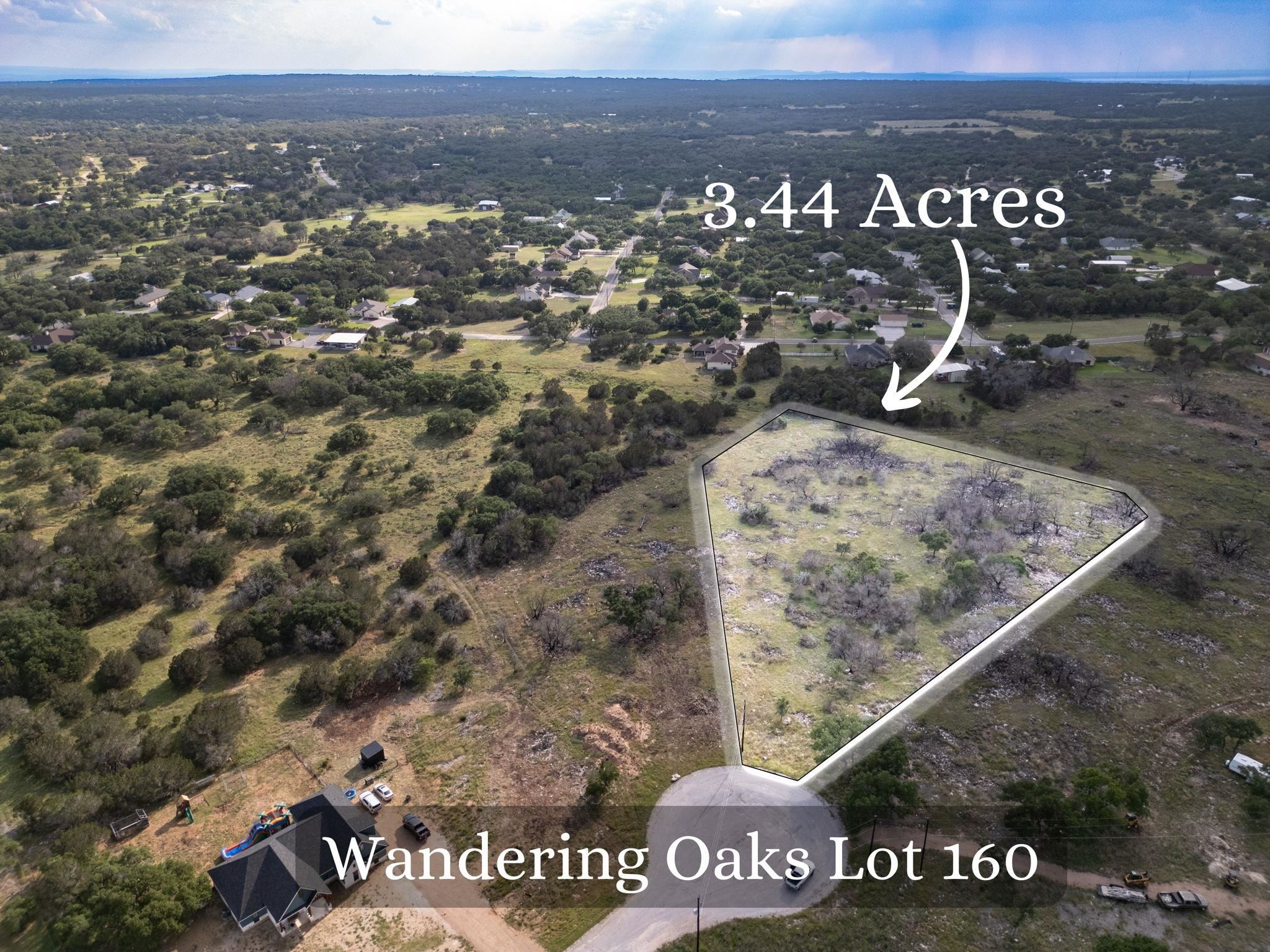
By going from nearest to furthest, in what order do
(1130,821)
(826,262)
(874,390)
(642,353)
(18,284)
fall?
(1130,821), (874,390), (642,353), (18,284), (826,262)

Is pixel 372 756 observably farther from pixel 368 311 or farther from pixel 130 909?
pixel 368 311

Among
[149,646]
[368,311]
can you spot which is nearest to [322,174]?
[368,311]

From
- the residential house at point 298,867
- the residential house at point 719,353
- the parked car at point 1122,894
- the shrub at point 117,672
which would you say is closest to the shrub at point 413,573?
the shrub at point 117,672

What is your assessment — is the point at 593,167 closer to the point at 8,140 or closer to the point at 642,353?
the point at 642,353

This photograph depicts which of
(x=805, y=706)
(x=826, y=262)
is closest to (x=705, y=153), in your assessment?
(x=826, y=262)

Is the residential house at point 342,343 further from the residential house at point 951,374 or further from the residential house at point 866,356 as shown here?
the residential house at point 951,374

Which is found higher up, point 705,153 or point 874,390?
point 705,153
